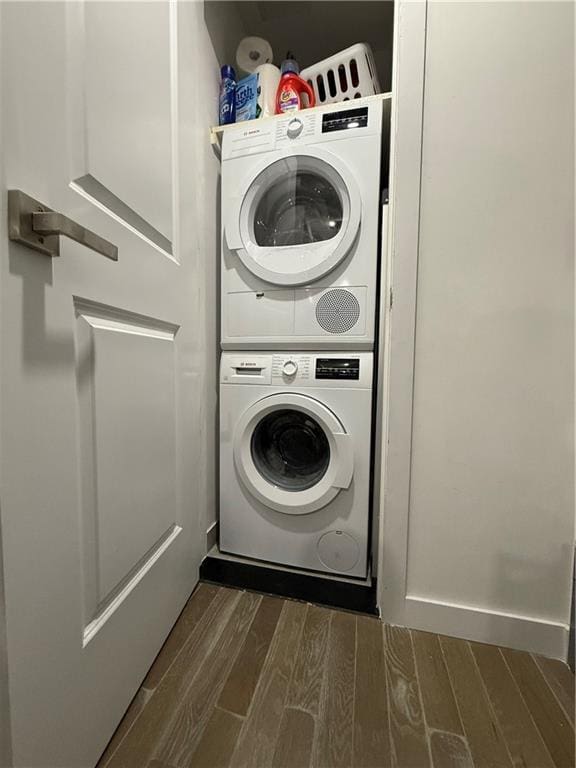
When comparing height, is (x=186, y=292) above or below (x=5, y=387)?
above

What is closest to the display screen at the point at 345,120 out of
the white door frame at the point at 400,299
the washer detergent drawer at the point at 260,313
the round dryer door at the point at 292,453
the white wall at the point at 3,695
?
the white door frame at the point at 400,299

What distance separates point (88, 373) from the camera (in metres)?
0.52

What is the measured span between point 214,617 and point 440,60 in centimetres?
159

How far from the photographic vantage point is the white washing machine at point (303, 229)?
3.09 ft

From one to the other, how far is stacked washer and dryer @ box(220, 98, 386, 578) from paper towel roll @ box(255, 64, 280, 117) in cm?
14

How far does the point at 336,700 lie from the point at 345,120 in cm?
150

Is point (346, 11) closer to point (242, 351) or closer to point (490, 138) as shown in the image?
point (490, 138)

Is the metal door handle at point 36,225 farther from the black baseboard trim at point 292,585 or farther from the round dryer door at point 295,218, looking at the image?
the black baseboard trim at point 292,585

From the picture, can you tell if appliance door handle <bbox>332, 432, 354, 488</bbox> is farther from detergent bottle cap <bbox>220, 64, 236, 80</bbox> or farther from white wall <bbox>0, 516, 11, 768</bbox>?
detergent bottle cap <bbox>220, 64, 236, 80</bbox>

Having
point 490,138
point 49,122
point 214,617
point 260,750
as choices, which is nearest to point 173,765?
point 260,750

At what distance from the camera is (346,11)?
4.26 feet

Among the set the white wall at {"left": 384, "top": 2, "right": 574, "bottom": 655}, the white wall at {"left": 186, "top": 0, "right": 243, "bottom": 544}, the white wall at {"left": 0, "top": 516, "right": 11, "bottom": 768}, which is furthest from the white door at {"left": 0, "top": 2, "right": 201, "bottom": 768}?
the white wall at {"left": 384, "top": 2, "right": 574, "bottom": 655}

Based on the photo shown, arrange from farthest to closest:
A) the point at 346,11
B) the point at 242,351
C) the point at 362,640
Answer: the point at 346,11
the point at 242,351
the point at 362,640

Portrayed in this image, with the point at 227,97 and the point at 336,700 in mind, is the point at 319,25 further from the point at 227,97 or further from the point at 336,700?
the point at 336,700
